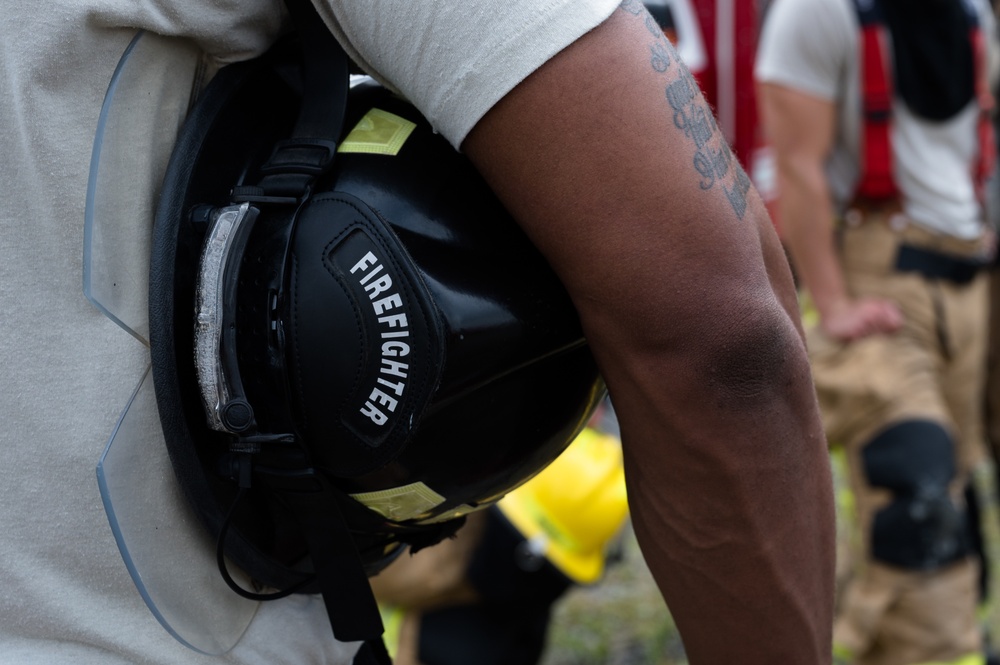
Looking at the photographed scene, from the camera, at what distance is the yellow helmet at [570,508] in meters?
2.63

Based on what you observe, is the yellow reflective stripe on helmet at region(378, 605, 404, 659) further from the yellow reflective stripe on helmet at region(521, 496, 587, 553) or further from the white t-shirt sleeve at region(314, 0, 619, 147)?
the white t-shirt sleeve at region(314, 0, 619, 147)

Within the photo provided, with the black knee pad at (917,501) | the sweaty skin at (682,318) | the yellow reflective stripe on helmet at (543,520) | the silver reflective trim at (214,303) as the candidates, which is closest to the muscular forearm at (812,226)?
the black knee pad at (917,501)

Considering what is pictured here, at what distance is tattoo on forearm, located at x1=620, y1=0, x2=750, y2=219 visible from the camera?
0.90 m

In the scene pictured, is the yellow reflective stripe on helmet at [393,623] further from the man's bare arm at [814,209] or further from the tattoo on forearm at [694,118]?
the tattoo on forearm at [694,118]

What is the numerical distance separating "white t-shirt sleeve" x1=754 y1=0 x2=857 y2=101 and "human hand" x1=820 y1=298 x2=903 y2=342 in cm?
59

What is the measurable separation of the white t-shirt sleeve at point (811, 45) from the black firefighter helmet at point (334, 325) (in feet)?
7.95

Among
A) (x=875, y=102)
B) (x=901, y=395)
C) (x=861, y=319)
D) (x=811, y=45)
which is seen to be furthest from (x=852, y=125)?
(x=901, y=395)

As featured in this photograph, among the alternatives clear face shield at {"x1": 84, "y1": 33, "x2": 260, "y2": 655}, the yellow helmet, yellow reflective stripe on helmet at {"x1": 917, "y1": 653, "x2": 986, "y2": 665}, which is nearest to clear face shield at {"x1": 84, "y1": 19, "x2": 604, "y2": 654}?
clear face shield at {"x1": 84, "y1": 33, "x2": 260, "y2": 655}

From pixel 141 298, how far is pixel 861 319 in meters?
2.62

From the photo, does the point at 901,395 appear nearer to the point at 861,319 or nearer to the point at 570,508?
the point at 861,319

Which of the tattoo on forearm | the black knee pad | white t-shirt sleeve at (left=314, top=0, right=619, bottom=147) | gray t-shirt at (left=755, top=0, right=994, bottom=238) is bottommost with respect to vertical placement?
the black knee pad

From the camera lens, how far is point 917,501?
116 inches

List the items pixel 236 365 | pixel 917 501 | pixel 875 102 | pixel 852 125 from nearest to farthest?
pixel 236 365 < pixel 917 501 < pixel 875 102 < pixel 852 125

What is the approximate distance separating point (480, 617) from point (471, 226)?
6.16 ft
